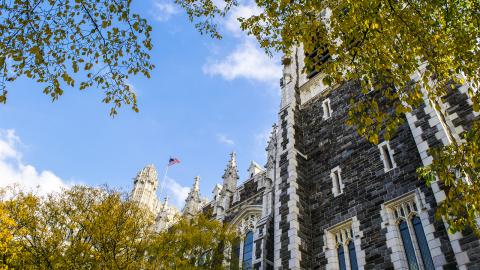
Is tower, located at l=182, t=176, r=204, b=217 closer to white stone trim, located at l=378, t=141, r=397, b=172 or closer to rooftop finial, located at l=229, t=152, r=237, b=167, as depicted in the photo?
rooftop finial, located at l=229, t=152, r=237, b=167

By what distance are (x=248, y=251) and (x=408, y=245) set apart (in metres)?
10.0

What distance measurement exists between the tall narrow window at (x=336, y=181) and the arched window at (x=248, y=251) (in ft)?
19.4

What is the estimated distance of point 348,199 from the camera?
16.0 meters

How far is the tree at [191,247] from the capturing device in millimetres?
17438

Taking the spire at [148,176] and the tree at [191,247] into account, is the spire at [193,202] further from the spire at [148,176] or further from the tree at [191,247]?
the spire at [148,176]

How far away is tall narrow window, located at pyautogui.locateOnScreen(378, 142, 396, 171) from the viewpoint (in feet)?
50.3

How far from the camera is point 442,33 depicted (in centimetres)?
1065

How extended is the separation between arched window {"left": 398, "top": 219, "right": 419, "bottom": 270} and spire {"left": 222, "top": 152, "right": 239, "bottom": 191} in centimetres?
1395

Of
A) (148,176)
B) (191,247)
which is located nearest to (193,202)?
(191,247)

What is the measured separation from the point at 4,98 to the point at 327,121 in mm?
14966

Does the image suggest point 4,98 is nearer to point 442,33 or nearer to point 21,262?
point 21,262

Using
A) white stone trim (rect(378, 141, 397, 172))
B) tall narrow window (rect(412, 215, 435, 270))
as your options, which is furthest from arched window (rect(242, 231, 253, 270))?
tall narrow window (rect(412, 215, 435, 270))

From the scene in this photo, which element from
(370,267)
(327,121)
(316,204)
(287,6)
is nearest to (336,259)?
(370,267)

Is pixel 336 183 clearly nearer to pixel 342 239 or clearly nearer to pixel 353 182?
pixel 353 182
